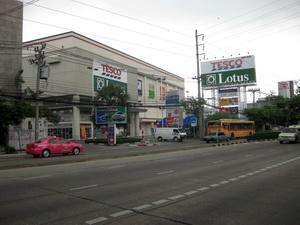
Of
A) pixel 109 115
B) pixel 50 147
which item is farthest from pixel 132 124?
pixel 50 147

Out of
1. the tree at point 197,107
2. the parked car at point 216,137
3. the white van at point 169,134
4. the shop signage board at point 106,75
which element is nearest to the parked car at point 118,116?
the white van at point 169,134

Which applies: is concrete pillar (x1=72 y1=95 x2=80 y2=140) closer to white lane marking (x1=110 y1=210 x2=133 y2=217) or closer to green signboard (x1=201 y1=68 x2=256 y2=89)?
green signboard (x1=201 y1=68 x2=256 y2=89)

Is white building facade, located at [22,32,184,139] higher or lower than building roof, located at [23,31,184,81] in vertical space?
lower

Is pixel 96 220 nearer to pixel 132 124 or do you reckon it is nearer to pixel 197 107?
pixel 197 107

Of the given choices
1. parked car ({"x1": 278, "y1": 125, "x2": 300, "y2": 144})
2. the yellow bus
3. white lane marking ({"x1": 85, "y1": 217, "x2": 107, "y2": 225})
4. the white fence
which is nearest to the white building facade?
the yellow bus

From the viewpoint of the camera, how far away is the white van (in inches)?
2174

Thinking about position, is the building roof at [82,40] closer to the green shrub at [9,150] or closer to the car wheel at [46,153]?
the green shrub at [9,150]

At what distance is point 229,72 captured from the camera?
72062 millimetres

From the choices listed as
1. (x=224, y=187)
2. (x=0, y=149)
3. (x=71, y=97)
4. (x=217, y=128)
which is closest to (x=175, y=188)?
(x=224, y=187)

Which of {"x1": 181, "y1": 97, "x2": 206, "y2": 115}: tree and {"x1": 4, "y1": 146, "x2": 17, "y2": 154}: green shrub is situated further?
{"x1": 181, "y1": 97, "x2": 206, "y2": 115}: tree

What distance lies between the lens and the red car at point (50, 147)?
2758 centimetres

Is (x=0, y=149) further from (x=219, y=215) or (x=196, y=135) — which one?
(x=196, y=135)

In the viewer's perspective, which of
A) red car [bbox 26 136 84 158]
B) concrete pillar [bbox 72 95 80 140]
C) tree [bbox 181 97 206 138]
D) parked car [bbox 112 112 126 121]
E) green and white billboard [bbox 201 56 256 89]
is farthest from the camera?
green and white billboard [bbox 201 56 256 89]

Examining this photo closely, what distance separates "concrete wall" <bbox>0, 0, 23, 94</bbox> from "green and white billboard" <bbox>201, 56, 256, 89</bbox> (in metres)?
39.5
